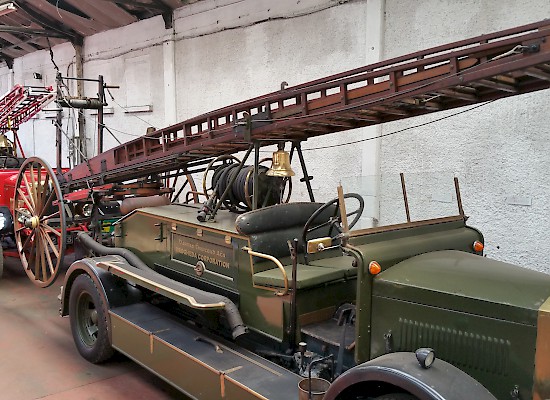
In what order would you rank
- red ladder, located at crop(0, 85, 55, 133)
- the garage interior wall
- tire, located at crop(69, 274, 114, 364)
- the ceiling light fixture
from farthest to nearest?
the ceiling light fixture
red ladder, located at crop(0, 85, 55, 133)
the garage interior wall
tire, located at crop(69, 274, 114, 364)

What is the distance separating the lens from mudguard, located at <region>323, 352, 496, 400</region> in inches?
76.4

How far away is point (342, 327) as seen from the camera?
2.97 metres

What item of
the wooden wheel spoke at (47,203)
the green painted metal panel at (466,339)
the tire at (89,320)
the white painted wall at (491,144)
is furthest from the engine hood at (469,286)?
the wooden wheel spoke at (47,203)

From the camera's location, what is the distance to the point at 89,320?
4430 millimetres

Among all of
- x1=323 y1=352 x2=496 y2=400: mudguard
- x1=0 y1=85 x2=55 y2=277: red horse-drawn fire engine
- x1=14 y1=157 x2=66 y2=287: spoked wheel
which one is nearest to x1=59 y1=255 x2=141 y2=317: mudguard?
x1=14 y1=157 x2=66 y2=287: spoked wheel

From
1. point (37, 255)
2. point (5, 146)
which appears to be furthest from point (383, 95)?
point (5, 146)

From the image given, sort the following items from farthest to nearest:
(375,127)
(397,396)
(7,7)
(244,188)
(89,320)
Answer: (7,7) < (375,127) < (89,320) < (244,188) < (397,396)

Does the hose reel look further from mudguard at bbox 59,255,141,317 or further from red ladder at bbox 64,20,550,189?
mudguard at bbox 59,255,141,317

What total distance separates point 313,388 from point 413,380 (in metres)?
0.71

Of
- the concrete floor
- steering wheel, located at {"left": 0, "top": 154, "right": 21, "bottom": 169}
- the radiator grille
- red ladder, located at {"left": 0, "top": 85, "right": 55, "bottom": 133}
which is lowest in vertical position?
the concrete floor

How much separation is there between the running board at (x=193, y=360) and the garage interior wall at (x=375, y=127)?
3.52 ft

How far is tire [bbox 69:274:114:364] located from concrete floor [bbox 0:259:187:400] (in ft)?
0.36

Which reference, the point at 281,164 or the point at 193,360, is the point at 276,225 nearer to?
the point at 281,164

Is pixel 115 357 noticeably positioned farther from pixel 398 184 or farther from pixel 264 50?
pixel 264 50
